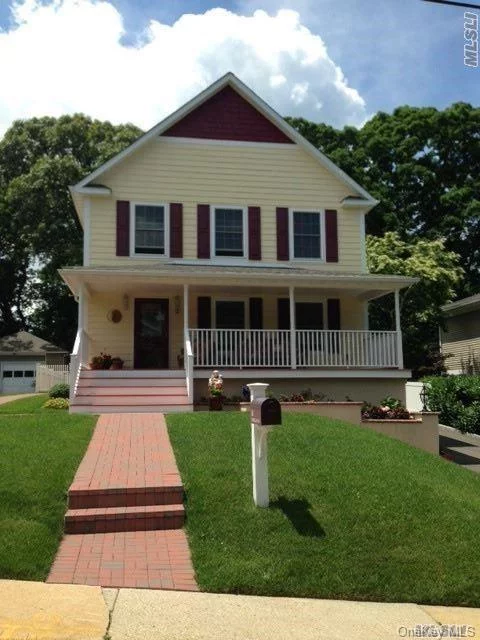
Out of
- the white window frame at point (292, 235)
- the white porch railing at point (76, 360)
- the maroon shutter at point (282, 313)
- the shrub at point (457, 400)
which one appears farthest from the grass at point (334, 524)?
the white window frame at point (292, 235)

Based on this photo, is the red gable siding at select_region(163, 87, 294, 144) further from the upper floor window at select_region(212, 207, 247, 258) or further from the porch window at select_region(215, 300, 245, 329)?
the porch window at select_region(215, 300, 245, 329)

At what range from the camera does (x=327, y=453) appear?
9141mm

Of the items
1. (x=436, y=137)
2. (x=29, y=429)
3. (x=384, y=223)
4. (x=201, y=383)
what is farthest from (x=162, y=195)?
(x=436, y=137)

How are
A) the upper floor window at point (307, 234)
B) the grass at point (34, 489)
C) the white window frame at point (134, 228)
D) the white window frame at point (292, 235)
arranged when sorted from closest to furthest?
the grass at point (34, 489) → the white window frame at point (134, 228) → the white window frame at point (292, 235) → the upper floor window at point (307, 234)

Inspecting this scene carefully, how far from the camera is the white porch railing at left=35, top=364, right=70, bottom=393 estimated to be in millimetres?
30250

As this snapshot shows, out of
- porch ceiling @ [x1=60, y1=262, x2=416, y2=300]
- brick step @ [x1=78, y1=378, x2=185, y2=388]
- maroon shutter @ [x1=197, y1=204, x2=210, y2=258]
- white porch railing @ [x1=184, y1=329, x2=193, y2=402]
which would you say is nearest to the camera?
white porch railing @ [x1=184, y1=329, x2=193, y2=402]

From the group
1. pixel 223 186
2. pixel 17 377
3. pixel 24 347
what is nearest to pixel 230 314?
pixel 223 186

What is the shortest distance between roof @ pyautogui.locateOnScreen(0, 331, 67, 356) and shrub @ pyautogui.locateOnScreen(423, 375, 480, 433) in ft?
74.8

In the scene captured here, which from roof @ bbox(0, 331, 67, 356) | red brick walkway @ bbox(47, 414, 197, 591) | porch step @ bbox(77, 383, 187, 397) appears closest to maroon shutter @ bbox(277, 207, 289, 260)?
porch step @ bbox(77, 383, 187, 397)

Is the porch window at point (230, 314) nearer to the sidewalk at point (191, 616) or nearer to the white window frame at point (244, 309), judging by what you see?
the white window frame at point (244, 309)

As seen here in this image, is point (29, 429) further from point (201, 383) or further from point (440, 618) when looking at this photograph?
point (440, 618)

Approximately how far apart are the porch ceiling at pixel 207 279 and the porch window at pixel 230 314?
42.1 inches

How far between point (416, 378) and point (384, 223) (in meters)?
9.89

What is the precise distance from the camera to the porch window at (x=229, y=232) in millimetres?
18391
